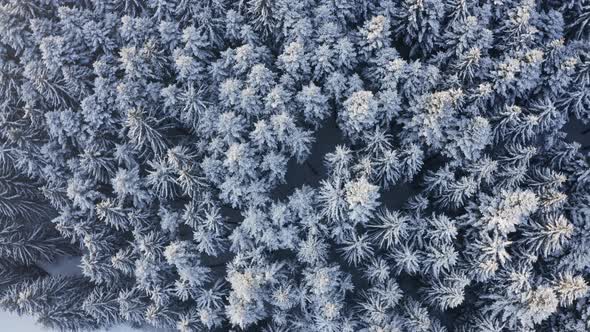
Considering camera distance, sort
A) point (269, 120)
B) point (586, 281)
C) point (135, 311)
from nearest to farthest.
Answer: point (586, 281)
point (269, 120)
point (135, 311)

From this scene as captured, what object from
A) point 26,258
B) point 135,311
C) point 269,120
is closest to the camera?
point 269,120

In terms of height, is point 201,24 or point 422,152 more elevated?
point 201,24

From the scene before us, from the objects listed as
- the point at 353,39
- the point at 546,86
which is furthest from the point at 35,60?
the point at 546,86

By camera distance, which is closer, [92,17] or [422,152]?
[422,152]

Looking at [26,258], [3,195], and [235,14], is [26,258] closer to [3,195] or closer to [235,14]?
[3,195]

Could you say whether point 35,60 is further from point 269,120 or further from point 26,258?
point 269,120

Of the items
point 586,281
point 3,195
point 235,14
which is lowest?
point 3,195

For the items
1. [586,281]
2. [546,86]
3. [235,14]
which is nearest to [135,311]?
[235,14]
